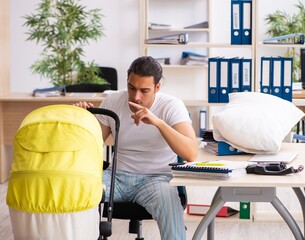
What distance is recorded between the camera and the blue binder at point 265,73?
4.84 meters

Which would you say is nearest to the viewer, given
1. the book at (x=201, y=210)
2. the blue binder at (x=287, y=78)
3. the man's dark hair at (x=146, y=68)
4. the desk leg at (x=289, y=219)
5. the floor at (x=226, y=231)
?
→ the desk leg at (x=289, y=219)

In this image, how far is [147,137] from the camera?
3.58 m

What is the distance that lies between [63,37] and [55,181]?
5694 millimetres

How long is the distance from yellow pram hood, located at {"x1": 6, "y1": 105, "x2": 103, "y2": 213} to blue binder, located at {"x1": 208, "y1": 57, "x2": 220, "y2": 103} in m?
2.04

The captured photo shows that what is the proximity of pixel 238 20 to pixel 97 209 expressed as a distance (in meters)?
2.41

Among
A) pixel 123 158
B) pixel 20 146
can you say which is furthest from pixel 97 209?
pixel 123 158

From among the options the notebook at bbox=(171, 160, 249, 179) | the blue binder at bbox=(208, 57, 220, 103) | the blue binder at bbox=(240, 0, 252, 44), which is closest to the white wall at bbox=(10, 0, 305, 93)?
the blue binder at bbox=(240, 0, 252, 44)

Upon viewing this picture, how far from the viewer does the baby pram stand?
2799mm

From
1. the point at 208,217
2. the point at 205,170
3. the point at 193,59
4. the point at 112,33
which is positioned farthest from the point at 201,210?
the point at 112,33

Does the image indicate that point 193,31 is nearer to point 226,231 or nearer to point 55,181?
point 226,231

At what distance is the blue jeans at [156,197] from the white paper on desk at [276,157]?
37cm

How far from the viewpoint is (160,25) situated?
29.3ft

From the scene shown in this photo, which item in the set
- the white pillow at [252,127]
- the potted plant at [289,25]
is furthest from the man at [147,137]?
the potted plant at [289,25]

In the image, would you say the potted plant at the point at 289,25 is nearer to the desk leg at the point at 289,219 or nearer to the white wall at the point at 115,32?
the white wall at the point at 115,32
